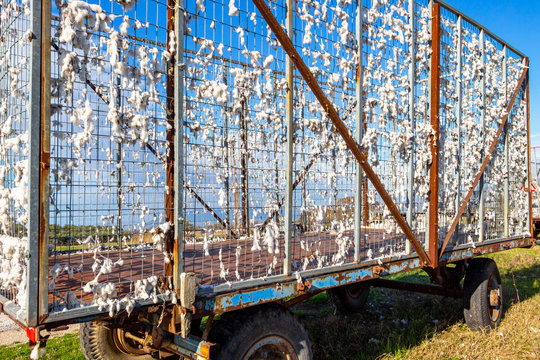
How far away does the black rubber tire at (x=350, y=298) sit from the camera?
6.66m

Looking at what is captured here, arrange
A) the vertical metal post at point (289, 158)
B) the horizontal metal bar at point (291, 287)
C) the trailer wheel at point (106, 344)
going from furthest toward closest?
the trailer wheel at point (106, 344) → the vertical metal post at point (289, 158) → the horizontal metal bar at point (291, 287)

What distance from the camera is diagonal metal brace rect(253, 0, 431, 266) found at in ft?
10.4

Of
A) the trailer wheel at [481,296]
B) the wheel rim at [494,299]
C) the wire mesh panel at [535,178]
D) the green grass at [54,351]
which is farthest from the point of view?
the wire mesh panel at [535,178]

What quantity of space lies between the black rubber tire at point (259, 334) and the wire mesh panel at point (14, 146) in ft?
4.37

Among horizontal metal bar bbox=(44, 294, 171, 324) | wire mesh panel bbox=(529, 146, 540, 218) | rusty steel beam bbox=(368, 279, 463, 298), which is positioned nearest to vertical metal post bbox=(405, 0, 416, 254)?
rusty steel beam bbox=(368, 279, 463, 298)

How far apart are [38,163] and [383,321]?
5.56 m

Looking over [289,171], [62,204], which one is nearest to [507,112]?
[289,171]

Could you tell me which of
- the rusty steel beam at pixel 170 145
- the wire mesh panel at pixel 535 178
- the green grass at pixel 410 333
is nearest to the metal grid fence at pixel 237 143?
the rusty steel beam at pixel 170 145

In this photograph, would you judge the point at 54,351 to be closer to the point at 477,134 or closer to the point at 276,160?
the point at 276,160

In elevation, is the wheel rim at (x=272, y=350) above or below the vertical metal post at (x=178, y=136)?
below

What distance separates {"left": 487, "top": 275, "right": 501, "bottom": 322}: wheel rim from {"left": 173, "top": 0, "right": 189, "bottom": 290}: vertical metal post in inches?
196

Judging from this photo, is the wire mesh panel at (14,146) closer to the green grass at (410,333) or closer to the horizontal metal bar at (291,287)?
the horizontal metal bar at (291,287)

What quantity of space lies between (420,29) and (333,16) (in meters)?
1.48

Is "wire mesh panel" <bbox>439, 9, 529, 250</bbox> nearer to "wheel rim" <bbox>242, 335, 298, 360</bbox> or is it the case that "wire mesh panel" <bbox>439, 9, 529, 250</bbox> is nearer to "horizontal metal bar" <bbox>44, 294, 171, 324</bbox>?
"wheel rim" <bbox>242, 335, 298, 360</bbox>
